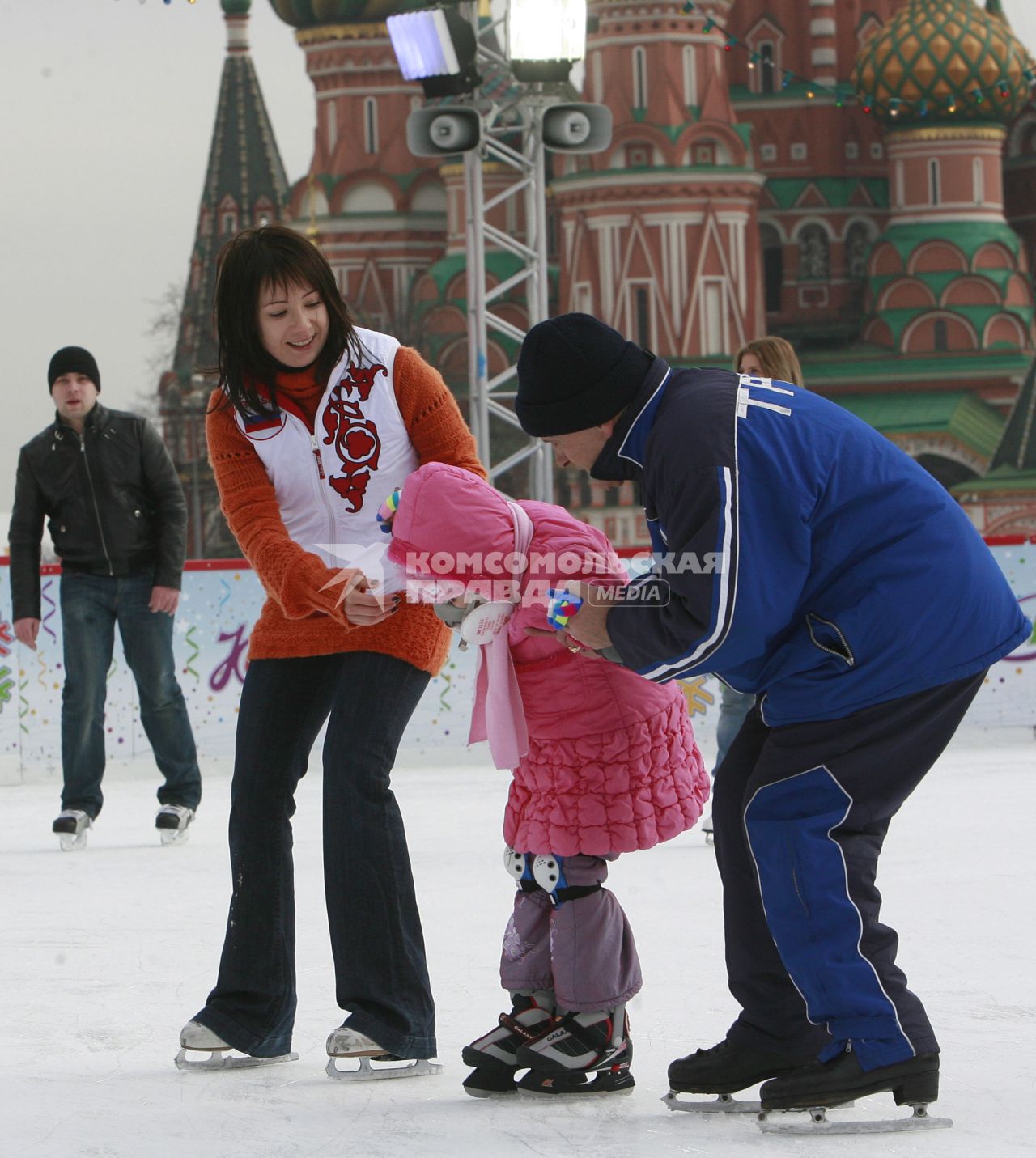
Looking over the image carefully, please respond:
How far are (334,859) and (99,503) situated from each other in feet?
9.02

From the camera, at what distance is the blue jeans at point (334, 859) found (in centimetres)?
239

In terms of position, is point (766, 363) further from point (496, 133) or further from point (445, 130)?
point (496, 133)

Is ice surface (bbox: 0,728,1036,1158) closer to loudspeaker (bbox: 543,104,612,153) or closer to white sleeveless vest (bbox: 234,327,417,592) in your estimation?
white sleeveless vest (bbox: 234,327,417,592)

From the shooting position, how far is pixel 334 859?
7.89ft

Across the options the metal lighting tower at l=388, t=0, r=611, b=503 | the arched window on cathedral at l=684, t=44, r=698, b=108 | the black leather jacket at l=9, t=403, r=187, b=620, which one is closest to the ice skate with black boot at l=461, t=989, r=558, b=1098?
the black leather jacket at l=9, t=403, r=187, b=620

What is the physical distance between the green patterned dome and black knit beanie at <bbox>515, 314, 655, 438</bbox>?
30.9m

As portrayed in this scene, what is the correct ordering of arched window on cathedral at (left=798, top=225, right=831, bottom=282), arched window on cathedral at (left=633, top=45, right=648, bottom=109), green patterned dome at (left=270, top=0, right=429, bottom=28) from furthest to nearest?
arched window on cathedral at (left=798, top=225, right=831, bottom=282)
green patterned dome at (left=270, top=0, right=429, bottom=28)
arched window on cathedral at (left=633, top=45, right=648, bottom=109)

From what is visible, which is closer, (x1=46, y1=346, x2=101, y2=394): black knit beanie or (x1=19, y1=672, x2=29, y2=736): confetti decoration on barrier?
(x1=46, y1=346, x2=101, y2=394): black knit beanie

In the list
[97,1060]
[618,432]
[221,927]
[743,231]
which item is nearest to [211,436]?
[618,432]

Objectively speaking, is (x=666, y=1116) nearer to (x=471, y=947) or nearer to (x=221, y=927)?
(x=471, y=947)

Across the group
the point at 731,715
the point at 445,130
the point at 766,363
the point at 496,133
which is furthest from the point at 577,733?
the point at 496,133

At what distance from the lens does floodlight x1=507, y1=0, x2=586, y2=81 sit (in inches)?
340

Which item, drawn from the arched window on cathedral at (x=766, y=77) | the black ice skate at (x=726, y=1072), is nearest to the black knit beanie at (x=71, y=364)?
the black ice skate at (x=726, y=1072)

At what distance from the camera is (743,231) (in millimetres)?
30734
